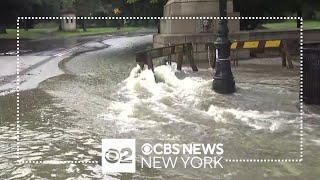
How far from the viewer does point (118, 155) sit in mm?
6254

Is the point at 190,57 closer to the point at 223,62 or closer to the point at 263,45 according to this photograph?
the point at 263,45

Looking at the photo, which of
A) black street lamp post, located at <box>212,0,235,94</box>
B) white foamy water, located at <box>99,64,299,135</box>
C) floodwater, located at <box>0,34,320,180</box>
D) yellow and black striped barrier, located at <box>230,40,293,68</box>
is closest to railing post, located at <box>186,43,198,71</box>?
floodwater, located at <box>0,34,320,180</box>

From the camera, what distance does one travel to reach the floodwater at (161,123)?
19.0ft

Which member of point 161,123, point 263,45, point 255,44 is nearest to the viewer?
point 161,123

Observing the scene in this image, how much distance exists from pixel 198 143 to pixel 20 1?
126 feet

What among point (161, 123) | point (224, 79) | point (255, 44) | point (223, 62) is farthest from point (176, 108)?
point (255, 44)

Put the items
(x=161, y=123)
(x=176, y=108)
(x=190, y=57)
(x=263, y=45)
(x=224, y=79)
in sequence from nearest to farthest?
(x=161, y=123), (x=176, y=108), (x=224, y=79), (x=190, y=57), (x=263, y=45)

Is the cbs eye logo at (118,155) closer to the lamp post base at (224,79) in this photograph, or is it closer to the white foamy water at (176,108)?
the white foamy water at (176,108)

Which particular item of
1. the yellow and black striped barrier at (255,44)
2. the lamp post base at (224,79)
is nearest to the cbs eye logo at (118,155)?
the lamp post base at (224,79)

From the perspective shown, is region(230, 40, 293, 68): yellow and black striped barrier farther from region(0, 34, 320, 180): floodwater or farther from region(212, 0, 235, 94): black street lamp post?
region(212, 0, 235, 94): black street lamp post

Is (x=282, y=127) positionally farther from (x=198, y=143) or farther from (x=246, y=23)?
(x=246, y=23)

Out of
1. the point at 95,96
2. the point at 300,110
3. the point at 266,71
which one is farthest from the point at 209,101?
the point at 266,71

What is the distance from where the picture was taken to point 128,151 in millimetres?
6527

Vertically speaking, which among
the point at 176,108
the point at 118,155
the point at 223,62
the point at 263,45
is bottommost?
the point at 118,155
